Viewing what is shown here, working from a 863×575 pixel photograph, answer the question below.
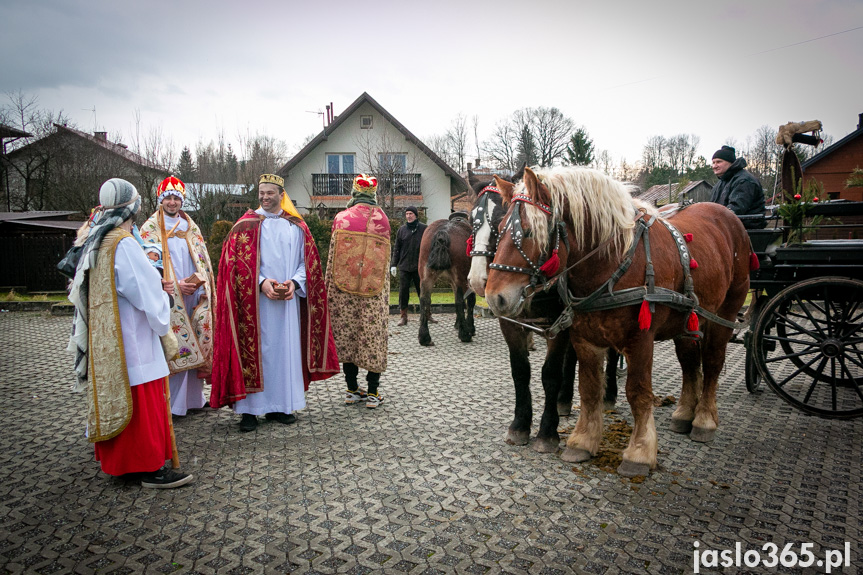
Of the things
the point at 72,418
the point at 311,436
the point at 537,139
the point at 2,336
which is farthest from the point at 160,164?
the point at 537,139

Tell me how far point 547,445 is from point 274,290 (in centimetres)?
253

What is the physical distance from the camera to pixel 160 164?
19.4 m

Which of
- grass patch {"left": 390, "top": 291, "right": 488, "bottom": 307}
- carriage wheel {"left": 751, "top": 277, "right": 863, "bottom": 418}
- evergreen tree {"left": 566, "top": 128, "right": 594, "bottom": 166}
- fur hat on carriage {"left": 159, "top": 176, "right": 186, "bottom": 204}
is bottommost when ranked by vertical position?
grass patch {"left": 390, "top": 291, "right": 488, "bottom": 307}

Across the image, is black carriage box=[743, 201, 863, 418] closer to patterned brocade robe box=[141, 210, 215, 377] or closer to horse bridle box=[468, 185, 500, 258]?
horse bridle box=[468, 185, 500, 258]

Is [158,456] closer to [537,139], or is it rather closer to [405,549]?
[405,549]

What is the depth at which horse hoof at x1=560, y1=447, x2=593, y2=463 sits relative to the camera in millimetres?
3686

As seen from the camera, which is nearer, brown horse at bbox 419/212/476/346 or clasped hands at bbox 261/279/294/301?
clasped hands at bbox 261/279/294/301

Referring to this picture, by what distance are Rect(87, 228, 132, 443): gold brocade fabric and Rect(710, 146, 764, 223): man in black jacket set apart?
5241mm

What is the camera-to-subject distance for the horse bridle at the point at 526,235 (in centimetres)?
303

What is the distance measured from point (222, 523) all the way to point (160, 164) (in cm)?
1966

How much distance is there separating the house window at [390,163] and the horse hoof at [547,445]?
66.8 ft

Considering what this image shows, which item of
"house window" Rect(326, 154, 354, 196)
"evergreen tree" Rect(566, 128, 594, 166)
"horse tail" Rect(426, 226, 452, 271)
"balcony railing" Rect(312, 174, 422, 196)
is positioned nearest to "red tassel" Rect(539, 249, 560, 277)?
"horse tail" Rect(426, 226, 452, 271)

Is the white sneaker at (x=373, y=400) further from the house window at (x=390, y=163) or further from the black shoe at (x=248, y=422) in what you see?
the house window at (x=390, y=163)

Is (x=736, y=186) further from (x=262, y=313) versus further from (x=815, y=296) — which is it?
(x=262, y=313)
